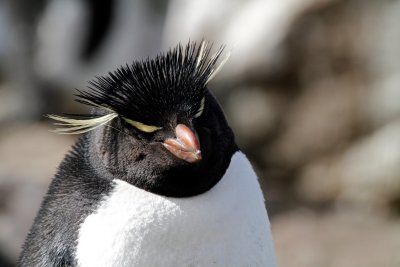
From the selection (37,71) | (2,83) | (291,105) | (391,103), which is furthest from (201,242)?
(2,83)

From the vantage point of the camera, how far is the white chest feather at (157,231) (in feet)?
8.27

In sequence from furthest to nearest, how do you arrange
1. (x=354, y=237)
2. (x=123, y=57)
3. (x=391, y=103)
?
(x=123, y=57)
(x=391, y=103)
(x=354, y=237)

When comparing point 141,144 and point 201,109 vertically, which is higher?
point 201,109

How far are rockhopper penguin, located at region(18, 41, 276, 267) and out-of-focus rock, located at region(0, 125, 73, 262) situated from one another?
3.50m

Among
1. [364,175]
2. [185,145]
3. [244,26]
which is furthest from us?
[244,26]

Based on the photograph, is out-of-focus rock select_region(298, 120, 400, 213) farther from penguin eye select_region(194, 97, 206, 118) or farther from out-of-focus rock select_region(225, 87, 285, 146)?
penguin eye select_region(194, 97, 206, 118)

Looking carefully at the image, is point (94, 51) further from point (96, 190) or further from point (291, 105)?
point (96, 190)

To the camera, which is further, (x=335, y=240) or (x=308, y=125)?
(x=308, y=125)

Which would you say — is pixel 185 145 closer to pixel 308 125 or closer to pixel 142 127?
pixel 142 127

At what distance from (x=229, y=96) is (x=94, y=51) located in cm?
292

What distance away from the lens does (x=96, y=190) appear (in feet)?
8.43

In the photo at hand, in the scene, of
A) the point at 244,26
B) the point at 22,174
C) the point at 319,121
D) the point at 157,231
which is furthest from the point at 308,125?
the point at 157,231

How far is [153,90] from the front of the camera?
2.44 metres

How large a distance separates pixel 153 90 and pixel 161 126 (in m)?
0.09
